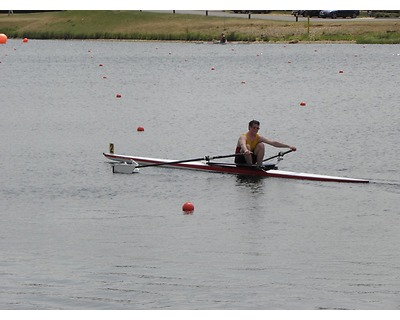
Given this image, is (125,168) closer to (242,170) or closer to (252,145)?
(242,170)

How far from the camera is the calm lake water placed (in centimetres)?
1485

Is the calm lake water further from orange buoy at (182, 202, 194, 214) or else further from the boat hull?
the boat hull

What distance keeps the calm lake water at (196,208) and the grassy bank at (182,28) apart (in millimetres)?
33451

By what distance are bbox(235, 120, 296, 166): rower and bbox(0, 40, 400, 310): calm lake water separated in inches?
22.9

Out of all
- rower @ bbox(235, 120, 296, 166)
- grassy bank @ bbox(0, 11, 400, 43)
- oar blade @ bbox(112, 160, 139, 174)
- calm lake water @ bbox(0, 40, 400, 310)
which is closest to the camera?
calm lake water @ bbox(0, 40, 400, 310)

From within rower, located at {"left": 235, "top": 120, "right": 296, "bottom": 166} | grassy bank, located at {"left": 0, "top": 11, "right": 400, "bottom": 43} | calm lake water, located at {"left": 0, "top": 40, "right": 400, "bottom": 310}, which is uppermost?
grassy bank, located at {"left": 0, "top": 11, "right": 400, "bottom": 43}

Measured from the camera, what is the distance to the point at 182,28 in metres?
93.1

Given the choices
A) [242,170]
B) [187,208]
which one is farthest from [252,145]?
[187,208]

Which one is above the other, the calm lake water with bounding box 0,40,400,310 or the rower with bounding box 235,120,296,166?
the rower with bounding box 235,120,296,166

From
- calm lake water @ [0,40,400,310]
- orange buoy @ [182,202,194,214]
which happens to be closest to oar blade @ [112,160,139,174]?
calm lake water @ [0,40,400,310]

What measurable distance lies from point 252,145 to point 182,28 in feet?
228

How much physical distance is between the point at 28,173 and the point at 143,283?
12821 mm
